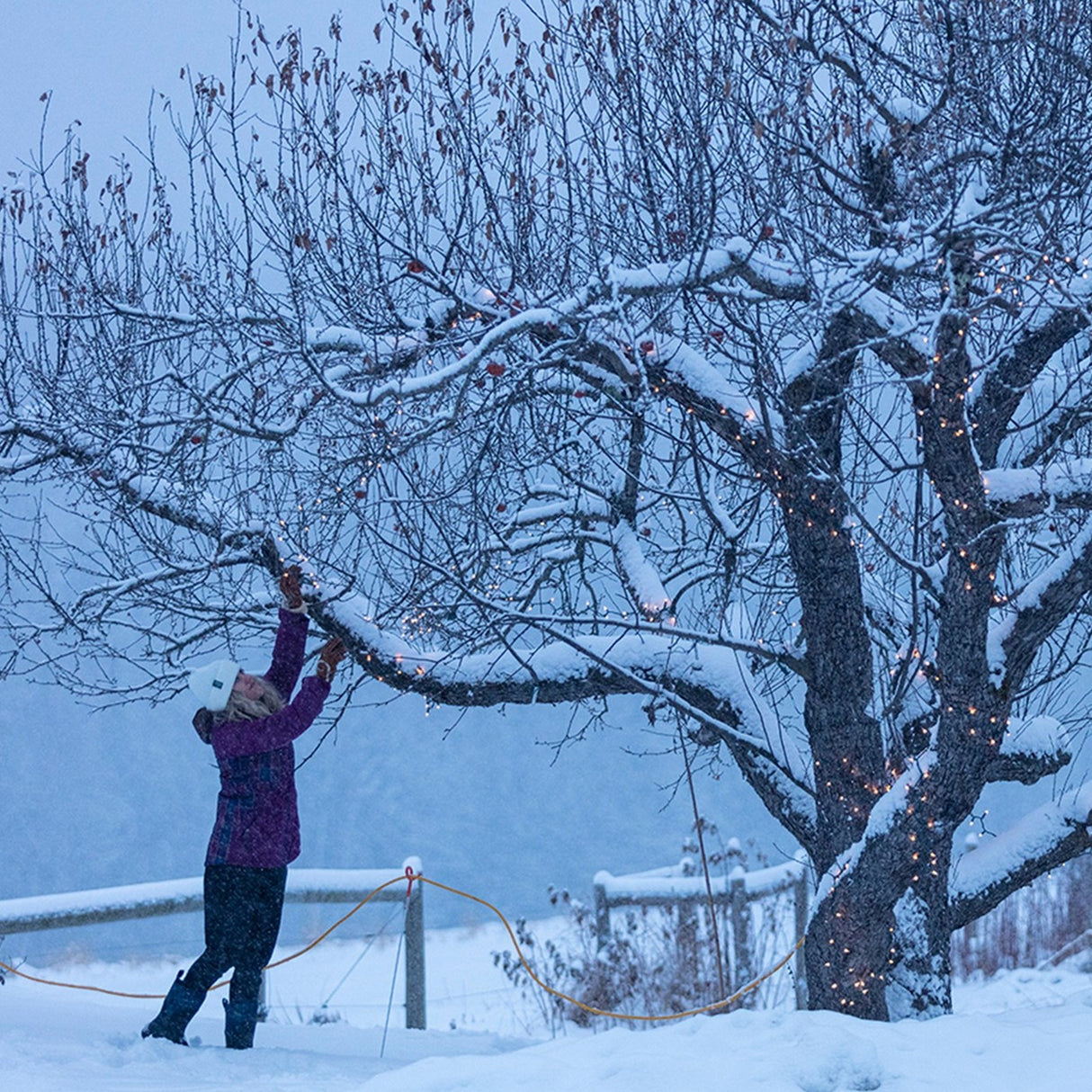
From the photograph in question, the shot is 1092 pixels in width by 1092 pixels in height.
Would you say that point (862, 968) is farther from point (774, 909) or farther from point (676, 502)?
point (774, 909)

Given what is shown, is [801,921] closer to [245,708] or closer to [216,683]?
[245,708]

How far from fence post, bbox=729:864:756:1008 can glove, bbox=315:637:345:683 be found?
389 cm

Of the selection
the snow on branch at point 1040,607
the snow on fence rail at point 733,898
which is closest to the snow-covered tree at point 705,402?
the snow on branch at point 1040,607

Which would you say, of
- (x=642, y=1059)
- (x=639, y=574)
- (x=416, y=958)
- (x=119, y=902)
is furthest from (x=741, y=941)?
(x=642, y=1059)

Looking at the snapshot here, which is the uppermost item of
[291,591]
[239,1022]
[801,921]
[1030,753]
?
[291,591]

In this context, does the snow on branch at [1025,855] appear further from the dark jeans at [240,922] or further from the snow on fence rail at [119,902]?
the snow on fence rail at [119,902]

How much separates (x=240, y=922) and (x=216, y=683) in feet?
3.01

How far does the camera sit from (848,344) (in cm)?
506

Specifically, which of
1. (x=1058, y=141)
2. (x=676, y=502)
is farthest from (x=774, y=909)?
(x=1058, y=141)

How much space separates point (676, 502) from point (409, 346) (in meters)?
1.85

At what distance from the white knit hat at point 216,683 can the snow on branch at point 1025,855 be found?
3030 mm

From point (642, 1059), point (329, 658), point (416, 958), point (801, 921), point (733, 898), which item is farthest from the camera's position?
point (801, 921)

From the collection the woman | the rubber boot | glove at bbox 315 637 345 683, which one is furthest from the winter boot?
glove at bbox 315 637 345 683

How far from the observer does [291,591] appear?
511 cm
